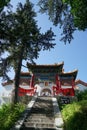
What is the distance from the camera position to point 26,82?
3884 centimetres

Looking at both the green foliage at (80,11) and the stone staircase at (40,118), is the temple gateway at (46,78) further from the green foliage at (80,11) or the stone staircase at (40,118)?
the green foliage at (80,11)

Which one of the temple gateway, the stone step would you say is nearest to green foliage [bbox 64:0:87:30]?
the stone step

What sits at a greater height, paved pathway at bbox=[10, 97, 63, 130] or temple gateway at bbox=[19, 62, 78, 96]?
temple gateway at bbox=[19, 62, 78, 96]

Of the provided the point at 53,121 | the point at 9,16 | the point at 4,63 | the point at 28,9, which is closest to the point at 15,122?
the point at 53,121

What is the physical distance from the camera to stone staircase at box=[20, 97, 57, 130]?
46.2 ft

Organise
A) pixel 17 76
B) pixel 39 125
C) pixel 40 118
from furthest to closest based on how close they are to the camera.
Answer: pixel 17 76
pixel 40 118
pixel 39 125

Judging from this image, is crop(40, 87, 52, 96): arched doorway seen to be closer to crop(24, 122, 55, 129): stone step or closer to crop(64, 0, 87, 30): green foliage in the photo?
crop(24, 122, 55, 129): stone step

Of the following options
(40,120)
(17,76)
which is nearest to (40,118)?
(40,120)

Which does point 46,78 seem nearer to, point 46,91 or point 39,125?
point 46,91

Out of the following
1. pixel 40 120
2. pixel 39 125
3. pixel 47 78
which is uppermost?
pixel 47 78

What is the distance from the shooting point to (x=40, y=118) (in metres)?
15.9

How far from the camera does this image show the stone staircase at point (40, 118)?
1409 centimetres

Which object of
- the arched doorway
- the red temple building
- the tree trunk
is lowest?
the tree trunk

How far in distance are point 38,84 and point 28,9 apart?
1473cm
